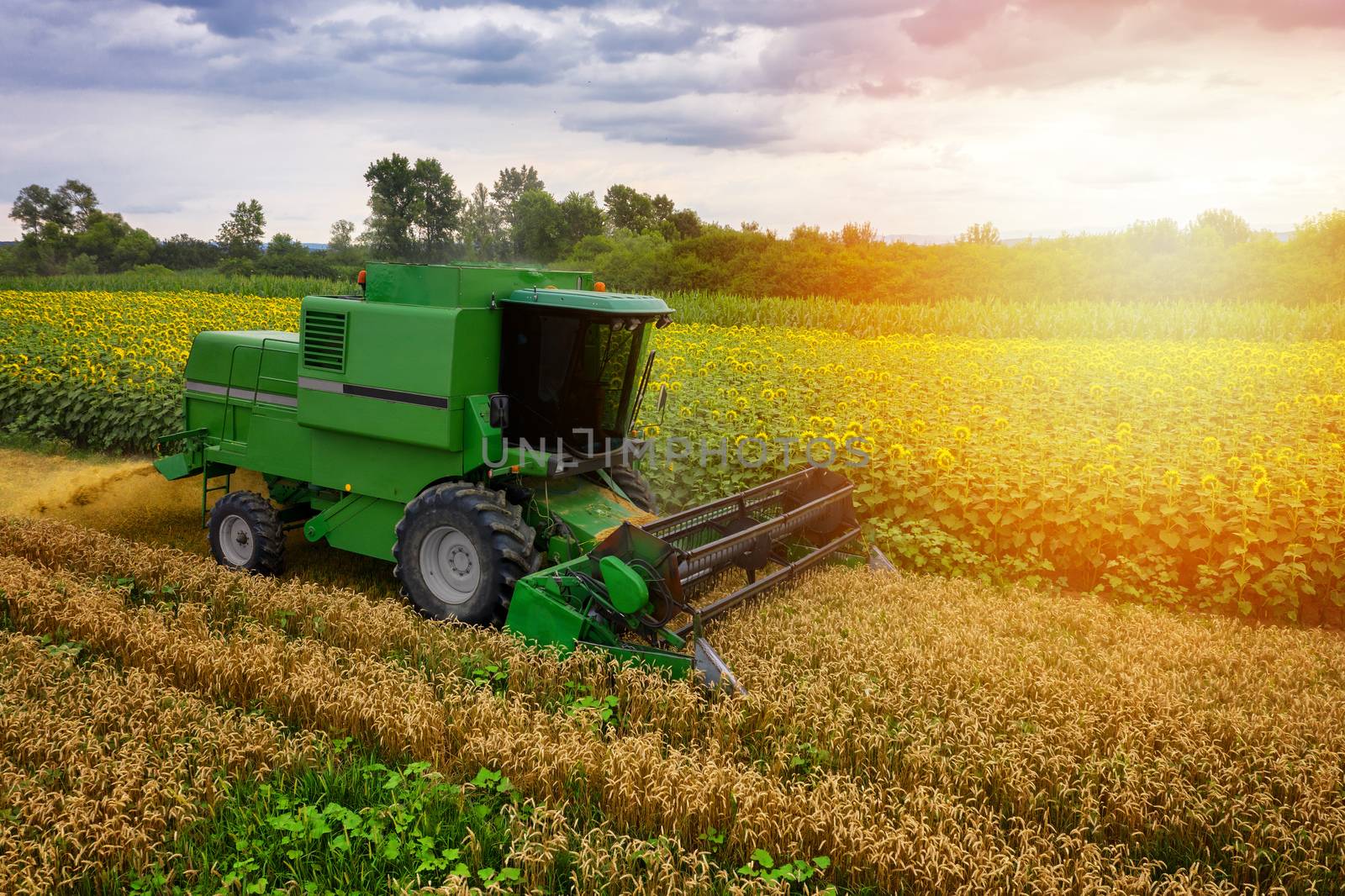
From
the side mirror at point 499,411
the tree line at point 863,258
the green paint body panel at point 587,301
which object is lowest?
the side mirror at point 499,411

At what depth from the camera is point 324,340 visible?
284 inches

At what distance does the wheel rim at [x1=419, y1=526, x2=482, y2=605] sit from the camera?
655 centimetres

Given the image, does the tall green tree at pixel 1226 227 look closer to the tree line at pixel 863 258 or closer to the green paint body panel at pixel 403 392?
the tree line at pixel 863 258

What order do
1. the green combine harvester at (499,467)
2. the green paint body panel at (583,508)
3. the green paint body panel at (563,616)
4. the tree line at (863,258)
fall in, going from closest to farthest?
1. the green paint body panel at (563,616)
2. the green combine harvester at (499,467)
3. the green paint body panel at (583,508)
4. the tree line at (863,258)

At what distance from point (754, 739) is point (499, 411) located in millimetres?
3141

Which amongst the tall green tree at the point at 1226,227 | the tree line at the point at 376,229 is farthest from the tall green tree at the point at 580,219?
the tall green tree at the point at 1226,227

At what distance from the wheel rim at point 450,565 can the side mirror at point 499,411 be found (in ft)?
2.72

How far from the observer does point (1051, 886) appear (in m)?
3.53

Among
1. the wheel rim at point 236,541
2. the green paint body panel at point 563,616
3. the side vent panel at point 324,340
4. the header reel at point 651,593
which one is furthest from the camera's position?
the wheel rim at point 236,541

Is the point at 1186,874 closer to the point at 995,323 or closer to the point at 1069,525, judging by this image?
the point at 1069,525

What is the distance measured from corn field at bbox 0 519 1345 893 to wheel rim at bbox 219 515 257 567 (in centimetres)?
119

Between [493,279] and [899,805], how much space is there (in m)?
4.67

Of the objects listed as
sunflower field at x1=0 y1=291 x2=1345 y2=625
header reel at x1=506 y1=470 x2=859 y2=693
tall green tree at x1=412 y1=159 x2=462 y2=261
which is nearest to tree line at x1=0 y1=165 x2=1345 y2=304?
tall green tree at x1=412 y1=159 x2=462 y2=261

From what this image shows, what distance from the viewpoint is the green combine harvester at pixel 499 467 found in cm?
618
